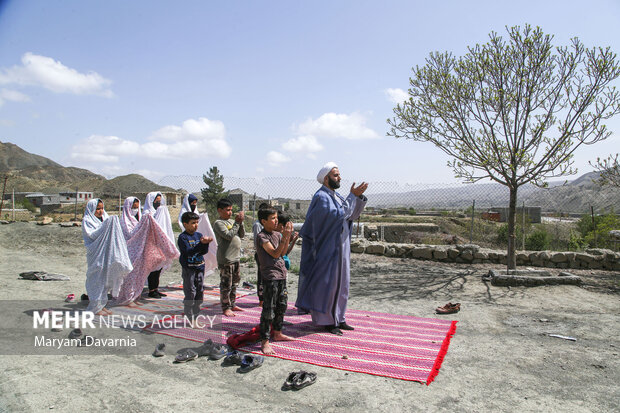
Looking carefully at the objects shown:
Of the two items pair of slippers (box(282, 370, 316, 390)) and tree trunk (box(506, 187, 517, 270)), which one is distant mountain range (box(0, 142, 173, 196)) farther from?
pair of slippers (box(282, 370, 316, 390))

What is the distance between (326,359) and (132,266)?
3.21m

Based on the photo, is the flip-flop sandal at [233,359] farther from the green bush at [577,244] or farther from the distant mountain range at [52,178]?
the distant mountain range at [52,178]

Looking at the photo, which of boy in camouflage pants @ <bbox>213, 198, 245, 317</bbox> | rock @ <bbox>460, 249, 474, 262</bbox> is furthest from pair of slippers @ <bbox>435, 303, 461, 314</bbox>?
rock @ <bbox>460, 249, 474, 262</bbox>

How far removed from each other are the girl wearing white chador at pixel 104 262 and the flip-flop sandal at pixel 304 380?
10.4ft

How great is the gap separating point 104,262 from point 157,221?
4.61ft

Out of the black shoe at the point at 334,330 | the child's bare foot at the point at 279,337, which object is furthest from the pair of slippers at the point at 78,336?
the black shoe at the point at 334,330

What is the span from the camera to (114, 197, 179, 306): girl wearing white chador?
18.5 feet

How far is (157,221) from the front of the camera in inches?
253

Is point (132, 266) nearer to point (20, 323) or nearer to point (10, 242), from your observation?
point (20, 323)

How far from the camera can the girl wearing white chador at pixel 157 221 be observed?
20.6 feet

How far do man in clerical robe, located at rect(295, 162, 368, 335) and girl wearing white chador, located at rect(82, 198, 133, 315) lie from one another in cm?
253

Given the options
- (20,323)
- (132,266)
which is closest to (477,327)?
(132,266)

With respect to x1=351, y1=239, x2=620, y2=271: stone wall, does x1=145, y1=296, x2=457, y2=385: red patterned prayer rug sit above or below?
below

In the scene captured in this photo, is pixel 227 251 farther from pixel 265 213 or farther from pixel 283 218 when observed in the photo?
pixel 265 213
